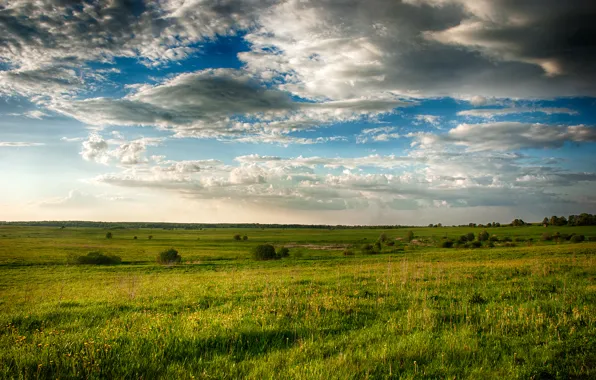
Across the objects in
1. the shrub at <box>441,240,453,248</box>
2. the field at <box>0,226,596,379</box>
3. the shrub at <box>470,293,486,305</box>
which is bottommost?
the shrub at <box>441,240,453,248</box>

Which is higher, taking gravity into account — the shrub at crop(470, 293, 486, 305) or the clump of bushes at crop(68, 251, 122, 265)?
the shrub at crop(470, 293, 486, 305)

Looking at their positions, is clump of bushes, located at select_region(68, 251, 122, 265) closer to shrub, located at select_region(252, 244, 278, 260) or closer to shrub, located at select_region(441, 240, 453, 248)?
shrub, located at select_region(252, 244, 278, 260)

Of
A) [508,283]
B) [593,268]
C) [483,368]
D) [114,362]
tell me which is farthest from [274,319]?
[593,268]

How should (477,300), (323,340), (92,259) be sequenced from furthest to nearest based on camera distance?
1. (92,259)
2. (477,300)
3. (323,340)

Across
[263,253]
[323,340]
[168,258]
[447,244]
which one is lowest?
[447,244]

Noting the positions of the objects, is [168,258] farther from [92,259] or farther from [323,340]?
[323,340]

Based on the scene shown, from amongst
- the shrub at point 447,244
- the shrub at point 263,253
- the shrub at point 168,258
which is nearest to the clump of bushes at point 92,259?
the shrub at point 168,258

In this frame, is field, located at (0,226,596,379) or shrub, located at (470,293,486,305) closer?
field, located at (0,226,596,379)

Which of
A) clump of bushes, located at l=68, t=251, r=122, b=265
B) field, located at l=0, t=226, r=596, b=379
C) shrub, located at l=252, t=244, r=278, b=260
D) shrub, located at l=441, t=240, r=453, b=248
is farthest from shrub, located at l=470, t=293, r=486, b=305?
shrub, located at l=441, t=240, r=453, b=248

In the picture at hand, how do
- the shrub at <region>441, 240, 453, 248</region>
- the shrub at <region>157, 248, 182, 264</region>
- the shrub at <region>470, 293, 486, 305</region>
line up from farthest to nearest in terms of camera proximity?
1. the shrub at <region>441, 240, 453, 248</region>
2. the shrub at <region>157, 248, 182, 264</region>
3. the shrub at <region>470, 293, 486, 305</region>

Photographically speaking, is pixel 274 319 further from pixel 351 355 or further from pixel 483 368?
pixel 483 368

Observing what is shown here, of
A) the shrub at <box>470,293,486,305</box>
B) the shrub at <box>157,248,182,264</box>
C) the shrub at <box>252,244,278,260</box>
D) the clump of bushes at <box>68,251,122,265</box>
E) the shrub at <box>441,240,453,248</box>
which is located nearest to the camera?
the shrub at <box>470,293,486,305</box>

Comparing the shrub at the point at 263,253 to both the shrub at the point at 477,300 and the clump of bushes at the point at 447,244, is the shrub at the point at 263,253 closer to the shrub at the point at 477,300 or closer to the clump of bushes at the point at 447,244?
the shrub at the point at 477,300

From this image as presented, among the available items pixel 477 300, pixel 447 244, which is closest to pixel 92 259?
pixel 477 300
